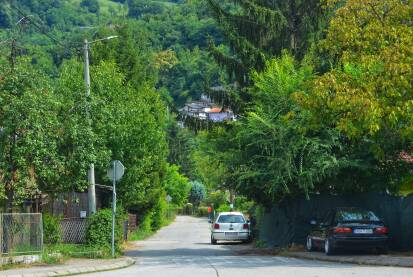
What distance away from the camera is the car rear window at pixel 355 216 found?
21766 mm

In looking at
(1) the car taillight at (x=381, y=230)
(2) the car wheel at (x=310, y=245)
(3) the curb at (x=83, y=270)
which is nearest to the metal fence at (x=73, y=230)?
(3) the curb at (x=83, y=270)

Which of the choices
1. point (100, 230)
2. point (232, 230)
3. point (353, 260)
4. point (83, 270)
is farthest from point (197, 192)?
point (83, 270)

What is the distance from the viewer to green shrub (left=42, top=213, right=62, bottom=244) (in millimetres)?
22859

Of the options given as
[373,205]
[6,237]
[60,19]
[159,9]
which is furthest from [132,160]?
[159,9]

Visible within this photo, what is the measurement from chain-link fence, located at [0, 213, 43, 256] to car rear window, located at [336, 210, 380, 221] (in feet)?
29.2

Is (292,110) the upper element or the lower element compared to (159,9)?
lower

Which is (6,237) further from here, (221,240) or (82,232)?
(221,240)

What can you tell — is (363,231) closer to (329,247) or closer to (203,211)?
(329,247)

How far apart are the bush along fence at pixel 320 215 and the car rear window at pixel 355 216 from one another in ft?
4.32

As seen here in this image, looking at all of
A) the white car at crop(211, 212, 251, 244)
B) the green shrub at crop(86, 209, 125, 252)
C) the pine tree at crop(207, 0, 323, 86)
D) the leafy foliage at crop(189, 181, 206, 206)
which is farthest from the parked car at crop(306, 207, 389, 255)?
the leafy foliage at crop(189, 181, 206, 206)

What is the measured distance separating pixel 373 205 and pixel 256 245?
25.2 feet

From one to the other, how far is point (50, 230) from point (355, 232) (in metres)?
9.55

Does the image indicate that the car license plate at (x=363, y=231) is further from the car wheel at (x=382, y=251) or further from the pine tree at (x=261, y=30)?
the pine tree at (x=261, y=30)

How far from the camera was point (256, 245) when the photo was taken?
31125 mm
